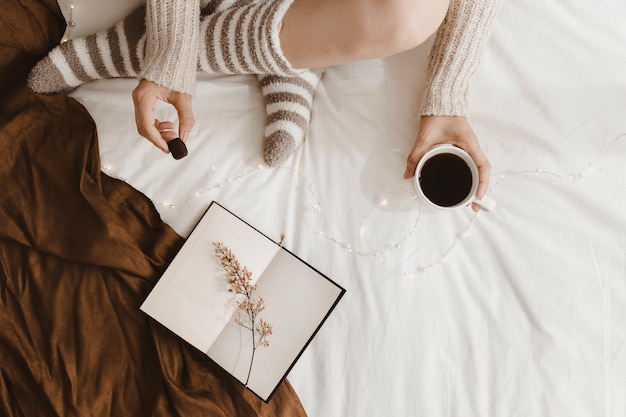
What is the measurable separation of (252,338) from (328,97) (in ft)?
1.30

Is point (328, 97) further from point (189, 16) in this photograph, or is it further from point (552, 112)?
point (552, 112)

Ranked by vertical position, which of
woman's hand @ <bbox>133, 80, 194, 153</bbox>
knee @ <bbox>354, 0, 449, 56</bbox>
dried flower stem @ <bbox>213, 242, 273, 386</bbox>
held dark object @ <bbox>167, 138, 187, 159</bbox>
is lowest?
dried flower stem @ <bbox>213, 242, 273, 386</bbox>

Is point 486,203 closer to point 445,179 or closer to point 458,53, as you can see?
point 445,179

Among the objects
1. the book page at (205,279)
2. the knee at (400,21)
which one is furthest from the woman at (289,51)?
the book page at (205,279)

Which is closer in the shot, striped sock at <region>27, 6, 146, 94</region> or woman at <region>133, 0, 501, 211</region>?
woman at <region>133, 0, 501, 211</region>

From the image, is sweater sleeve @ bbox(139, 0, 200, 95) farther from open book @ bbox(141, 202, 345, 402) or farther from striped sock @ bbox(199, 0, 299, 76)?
open book @ bbox(141, 202, 345, 402)

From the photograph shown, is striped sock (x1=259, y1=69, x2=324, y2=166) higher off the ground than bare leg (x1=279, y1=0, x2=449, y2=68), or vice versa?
bare leg (x1=279, y1=0, x2=449, y2=68)

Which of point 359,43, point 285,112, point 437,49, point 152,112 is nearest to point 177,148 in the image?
point 152,112

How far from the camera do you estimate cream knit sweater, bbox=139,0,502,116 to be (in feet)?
2.27

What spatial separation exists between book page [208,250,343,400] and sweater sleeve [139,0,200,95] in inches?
11.6

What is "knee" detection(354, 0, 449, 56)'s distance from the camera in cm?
66

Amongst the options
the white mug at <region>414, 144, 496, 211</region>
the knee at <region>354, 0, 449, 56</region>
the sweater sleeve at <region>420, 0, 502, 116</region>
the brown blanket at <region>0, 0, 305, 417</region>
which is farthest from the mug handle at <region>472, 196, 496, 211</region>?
the brown blanket at <region>0, 0, 305, 417</region>

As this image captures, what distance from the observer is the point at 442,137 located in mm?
730

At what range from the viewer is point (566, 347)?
2.34 feet
